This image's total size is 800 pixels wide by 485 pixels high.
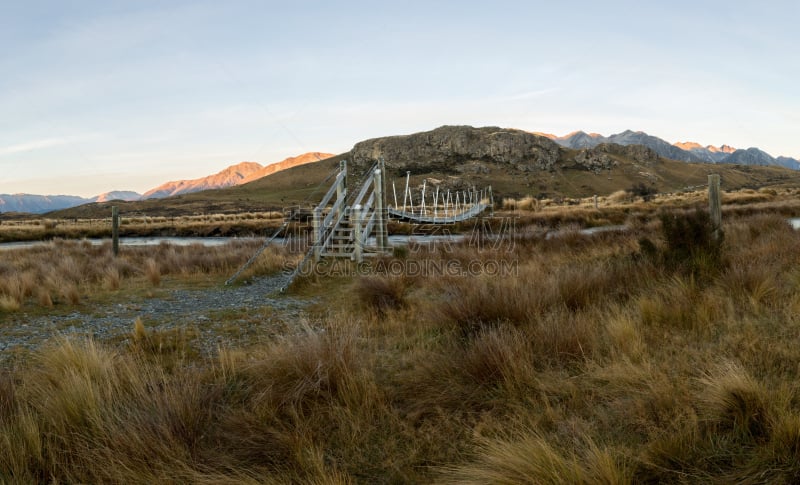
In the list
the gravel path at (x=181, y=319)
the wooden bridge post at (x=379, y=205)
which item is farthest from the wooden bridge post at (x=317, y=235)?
the gravel path at (x=181, y=319)

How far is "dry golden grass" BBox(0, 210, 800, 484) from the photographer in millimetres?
2467

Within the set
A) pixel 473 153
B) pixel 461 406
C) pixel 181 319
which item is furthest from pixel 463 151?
pixel 461 406

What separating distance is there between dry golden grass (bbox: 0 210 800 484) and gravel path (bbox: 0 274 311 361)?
44.8 inches

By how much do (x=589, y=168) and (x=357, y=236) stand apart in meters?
108

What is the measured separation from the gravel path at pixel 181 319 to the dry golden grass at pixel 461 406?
1139 mm

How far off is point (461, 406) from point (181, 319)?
5.20m

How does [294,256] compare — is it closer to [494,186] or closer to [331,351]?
[331,351]

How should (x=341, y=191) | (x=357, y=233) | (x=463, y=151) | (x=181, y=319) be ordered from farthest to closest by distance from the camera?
(x=463, y=151) < (x=341, y=191) < (x=357, y=233) < (x=181, y=319)

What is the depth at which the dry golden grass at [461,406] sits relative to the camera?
2.47 metres

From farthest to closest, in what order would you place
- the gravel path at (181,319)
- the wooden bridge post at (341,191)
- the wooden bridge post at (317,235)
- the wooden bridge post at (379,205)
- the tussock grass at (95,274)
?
the wooden bridge post at (379,205), the wooden bridge post at (341,191), the wooden bridge post at (317,235), the tussock grass at (95,274), the gravel path at (181,319)

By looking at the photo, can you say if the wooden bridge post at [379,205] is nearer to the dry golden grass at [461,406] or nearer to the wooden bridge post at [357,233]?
the wooden bridge post at [357,233]

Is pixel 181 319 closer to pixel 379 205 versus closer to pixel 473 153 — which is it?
pixel 379 205

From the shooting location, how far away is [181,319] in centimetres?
705

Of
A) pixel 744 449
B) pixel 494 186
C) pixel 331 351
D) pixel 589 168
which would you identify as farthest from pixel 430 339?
pixel 589 168
